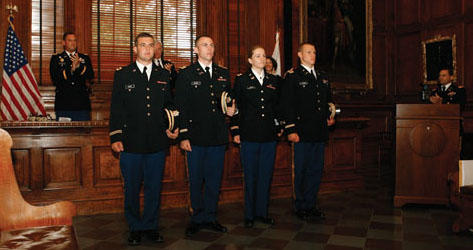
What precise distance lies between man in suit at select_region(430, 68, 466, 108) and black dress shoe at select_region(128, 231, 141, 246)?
4854 millimetres

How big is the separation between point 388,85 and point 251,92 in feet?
19.7

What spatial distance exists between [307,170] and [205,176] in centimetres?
102

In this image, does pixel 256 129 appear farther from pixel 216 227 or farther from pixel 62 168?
pixel 62 168

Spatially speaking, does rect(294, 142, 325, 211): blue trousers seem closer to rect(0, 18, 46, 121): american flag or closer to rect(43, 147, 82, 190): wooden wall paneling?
rect(43, 147, 82, 190): wooden wall paneling

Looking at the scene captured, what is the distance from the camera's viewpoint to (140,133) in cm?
301

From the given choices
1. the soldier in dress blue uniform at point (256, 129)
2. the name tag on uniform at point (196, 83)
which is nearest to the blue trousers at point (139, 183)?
the name tag on uniform at point (196, 83)

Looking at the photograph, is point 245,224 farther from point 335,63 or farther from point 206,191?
point 335,63

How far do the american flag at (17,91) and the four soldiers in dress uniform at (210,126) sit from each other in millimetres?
2037

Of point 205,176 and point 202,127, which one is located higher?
point 202,127

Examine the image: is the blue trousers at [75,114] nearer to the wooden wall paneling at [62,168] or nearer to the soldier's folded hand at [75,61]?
the soldier's folded hand at [75,61]

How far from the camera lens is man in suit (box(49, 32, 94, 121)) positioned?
475 cm

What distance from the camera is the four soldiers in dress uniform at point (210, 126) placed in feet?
10.00

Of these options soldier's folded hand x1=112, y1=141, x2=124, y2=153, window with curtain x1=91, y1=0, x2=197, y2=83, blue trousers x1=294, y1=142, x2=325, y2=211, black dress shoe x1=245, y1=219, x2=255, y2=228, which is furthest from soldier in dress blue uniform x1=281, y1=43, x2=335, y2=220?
window with curtain x1=91, y1=0, x2=197, y2=83

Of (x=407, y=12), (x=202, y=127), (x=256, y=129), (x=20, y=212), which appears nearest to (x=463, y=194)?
(x=256, y=129)
